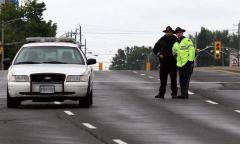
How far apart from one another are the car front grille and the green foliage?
323 ft

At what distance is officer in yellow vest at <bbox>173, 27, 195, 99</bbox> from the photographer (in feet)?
78.5

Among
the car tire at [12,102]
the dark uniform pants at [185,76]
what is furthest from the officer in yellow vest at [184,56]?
the car tire at [12,102]

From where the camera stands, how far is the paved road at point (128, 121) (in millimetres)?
13974

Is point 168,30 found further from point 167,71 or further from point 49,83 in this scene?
point 49,83

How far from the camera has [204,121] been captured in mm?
17203

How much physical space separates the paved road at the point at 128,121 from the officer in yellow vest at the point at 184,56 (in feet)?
1.67

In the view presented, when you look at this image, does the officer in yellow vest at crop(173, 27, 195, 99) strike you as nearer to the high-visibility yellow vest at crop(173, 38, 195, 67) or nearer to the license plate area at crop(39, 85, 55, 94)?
the high-visibility yellow vest at crop(173, 38, 195, 67)

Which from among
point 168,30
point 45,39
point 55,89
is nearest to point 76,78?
point 55,89

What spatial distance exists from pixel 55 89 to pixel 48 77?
1.00 ft

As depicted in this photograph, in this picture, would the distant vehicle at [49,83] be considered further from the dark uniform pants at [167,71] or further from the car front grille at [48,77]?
the dark uniform pants at [167,71]

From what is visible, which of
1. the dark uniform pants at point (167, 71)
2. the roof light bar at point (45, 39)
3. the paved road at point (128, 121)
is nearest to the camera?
the paved road at point (128, 121)

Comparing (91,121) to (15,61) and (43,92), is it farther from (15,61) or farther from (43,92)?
(15,61)

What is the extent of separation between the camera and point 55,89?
66.3 feet

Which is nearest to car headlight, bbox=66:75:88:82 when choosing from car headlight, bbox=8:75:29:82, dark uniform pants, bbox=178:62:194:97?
car headlight, bbox=8:75:29:82
